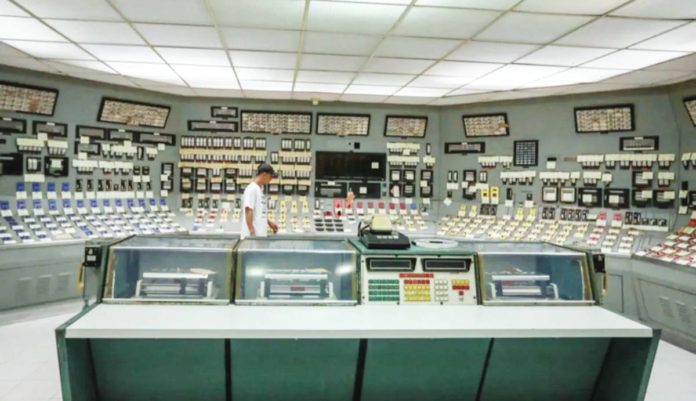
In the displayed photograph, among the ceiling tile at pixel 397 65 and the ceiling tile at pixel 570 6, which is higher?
the ceiling tile at pixel 397 65

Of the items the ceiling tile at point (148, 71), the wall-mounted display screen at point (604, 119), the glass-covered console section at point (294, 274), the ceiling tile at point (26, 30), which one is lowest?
the glass-covered console section at point (294, 274)

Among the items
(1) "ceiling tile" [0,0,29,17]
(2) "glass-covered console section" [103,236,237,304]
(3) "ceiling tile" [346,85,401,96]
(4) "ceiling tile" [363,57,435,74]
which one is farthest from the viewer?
(3) "ceiling tile" [346,85,401,96]

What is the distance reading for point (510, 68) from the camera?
→ 13.1ft

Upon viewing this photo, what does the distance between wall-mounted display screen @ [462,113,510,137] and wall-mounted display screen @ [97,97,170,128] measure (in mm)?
3712

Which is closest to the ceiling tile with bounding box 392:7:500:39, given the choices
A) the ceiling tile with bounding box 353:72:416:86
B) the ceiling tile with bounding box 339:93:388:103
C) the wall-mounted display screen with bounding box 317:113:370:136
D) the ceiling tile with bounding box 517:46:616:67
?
the ceiling tile with bounding box 517:46:616:67

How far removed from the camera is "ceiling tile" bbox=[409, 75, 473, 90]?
441cm

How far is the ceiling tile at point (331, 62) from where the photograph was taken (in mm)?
3721

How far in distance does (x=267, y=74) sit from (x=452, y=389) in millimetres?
3260

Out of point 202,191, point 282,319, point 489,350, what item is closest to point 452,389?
point 489,350

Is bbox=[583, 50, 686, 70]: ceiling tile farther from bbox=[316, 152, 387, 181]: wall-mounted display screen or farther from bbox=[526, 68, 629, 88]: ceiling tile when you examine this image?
bbox=[316, 152, 387, 181]: wall-mounted display screen

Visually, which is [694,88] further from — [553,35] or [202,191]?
[202,191]

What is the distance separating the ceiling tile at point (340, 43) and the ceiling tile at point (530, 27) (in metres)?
A: 0.78

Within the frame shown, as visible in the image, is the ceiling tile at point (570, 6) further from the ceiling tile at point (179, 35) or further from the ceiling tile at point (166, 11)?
the ceiling tile at point (179, 35)

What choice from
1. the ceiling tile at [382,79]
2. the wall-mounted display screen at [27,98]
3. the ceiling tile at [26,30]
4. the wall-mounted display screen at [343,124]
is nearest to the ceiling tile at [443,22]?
the ceiling tile at [382,79]
